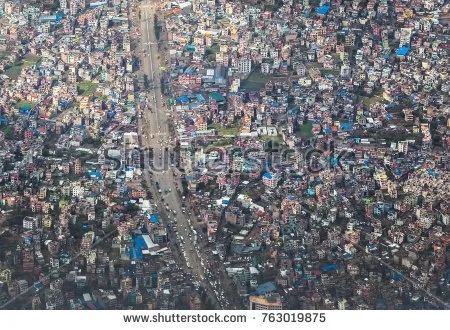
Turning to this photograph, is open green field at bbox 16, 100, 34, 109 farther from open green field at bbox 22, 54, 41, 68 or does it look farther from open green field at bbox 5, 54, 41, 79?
open green field at bbox 22, 54, 41, 68

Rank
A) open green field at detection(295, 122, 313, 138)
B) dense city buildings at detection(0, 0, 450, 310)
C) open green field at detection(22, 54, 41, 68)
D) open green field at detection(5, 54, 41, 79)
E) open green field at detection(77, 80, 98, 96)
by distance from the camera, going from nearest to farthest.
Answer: dense city buildings at detection(0, 0, 450, 310) < open green field at detection(295, 122, 313, 138) < open green field at detection(77, 80, 98, 96) < open green field at detection(5, 54, 41, 79) < open green field at detection(22, 54, 41, 68)

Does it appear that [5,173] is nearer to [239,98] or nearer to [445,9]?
[239,98]

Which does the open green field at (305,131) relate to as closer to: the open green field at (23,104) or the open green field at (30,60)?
the open green field at (23,104)

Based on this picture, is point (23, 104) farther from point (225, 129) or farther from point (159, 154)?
point (225, 129)

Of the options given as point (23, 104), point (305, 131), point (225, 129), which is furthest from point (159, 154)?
point (23, 104)

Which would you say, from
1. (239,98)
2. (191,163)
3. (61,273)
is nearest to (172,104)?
(239,98)

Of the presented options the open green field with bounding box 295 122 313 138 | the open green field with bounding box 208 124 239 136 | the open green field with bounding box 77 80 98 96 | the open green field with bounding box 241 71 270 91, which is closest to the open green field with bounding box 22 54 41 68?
the open green field with bounding box 77 80 98 96

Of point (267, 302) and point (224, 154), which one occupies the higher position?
point (224, 154)
